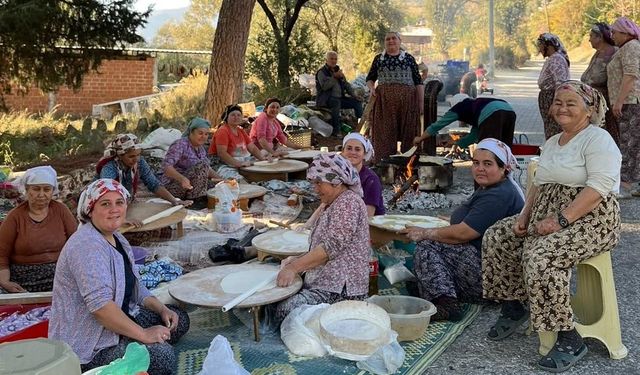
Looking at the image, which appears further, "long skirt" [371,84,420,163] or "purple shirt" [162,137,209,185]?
"long skirt" [371,84,420,163]

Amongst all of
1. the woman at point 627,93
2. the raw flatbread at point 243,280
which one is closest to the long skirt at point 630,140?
the woman at point 627,93

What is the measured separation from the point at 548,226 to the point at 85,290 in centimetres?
237

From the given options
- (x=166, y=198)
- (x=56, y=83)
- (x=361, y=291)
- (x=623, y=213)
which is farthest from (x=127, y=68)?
(x=361, y=291)

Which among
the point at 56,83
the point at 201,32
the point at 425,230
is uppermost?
the point at 201,32

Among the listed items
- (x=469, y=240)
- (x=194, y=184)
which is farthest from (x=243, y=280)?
(x=194, y=184)

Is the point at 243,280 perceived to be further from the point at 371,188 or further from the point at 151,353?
the point at 371,188

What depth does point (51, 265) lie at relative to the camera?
456 centimetres

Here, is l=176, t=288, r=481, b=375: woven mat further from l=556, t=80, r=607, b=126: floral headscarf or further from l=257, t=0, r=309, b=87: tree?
l=257, t=0, r=309, b=87: tree

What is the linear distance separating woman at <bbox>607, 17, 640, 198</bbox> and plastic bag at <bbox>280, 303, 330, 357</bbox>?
4878mm

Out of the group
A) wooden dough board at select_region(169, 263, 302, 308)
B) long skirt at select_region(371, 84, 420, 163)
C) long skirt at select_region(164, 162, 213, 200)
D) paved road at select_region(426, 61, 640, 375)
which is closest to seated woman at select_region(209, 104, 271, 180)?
long skirt at select_region(164, 162, 213, 200)

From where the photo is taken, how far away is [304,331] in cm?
388

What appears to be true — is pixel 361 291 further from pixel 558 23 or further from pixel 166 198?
pixel 558 23

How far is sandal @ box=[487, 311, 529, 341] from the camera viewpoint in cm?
412

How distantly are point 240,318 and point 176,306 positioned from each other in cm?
41
